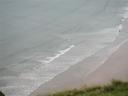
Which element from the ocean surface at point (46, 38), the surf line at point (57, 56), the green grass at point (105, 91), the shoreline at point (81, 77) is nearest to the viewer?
the green grass at point (105, 91)

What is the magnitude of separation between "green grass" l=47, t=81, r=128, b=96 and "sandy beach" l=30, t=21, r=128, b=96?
0.54 meters

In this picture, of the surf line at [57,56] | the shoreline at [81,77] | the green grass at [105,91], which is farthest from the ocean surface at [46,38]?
the green grass at [105,91]

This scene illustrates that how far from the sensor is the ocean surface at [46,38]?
11198 millimetres

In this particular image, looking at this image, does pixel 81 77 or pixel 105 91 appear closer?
pixel 105 91

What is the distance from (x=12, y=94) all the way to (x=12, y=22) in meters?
9.78

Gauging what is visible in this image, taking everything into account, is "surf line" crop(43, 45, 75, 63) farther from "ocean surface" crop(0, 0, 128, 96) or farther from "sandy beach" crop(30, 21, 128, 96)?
"sandy beach" crop(30, 21, 128, 96)

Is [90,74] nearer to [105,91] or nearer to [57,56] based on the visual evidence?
[105,91]

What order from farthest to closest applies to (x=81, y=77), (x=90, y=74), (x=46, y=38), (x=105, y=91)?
(x=46, y=38), (x=90, y=74), (x=81, y=77), (x=105, y=91)

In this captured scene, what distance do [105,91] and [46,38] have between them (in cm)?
691

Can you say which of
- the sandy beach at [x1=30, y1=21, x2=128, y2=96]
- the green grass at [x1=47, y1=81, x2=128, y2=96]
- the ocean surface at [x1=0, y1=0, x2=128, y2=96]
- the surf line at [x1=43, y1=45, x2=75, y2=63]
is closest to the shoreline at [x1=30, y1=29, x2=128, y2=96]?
the sandy beach at [x1=30, y1=21, x2=128, y2=96]

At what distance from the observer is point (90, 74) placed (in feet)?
35.3

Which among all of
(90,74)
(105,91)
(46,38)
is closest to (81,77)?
(90,74)

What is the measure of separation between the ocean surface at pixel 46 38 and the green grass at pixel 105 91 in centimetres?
120

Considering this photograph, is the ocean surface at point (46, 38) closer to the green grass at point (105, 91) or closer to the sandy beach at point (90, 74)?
the sandy beach at point (90, 74)
